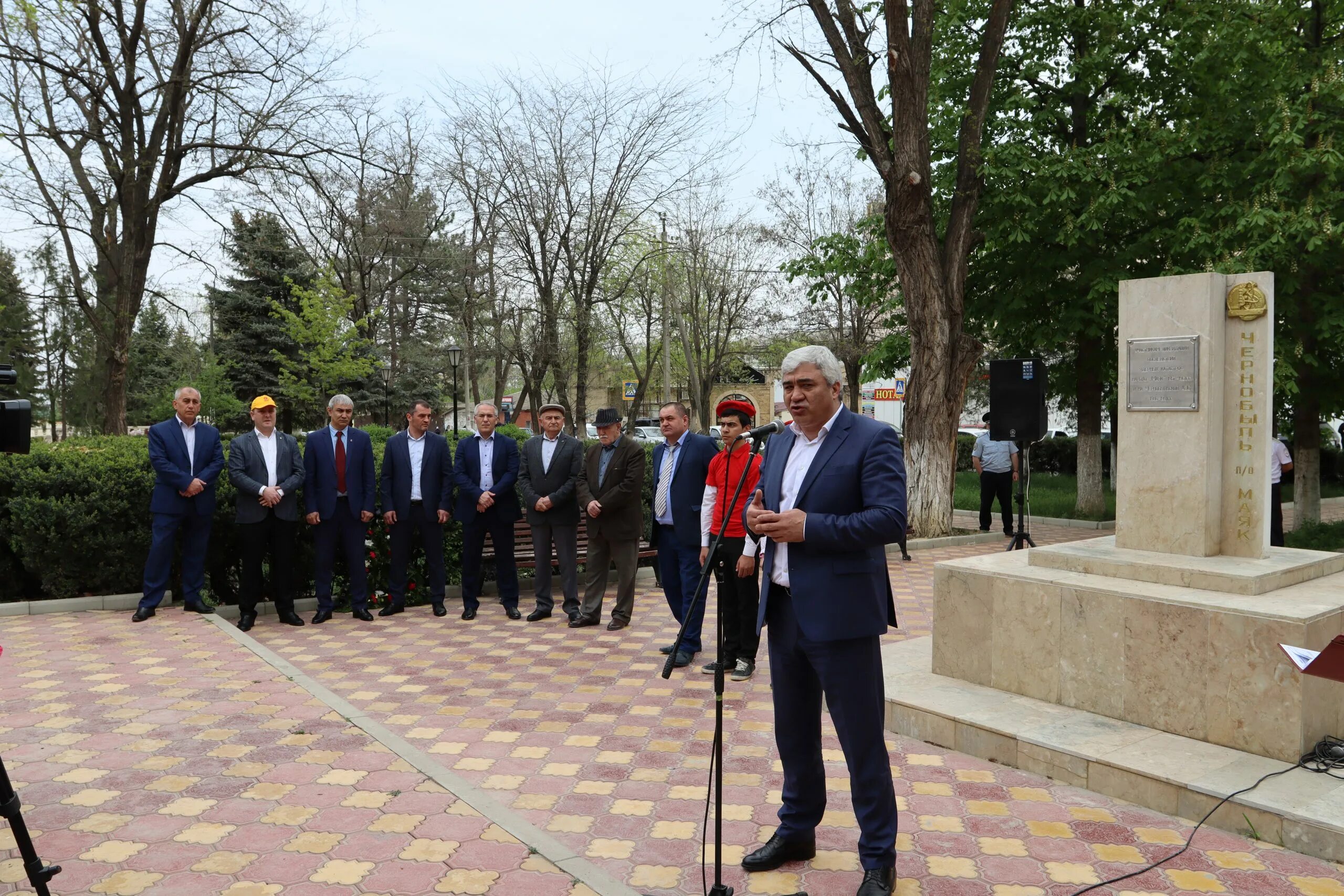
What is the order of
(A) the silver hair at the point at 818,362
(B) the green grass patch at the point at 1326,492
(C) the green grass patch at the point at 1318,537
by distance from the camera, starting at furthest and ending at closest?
(B) the green grass patch at the point at 1326,492
(C) the green grass patch at the point at 1318,537
(A) the silver hair at the point at 818,362

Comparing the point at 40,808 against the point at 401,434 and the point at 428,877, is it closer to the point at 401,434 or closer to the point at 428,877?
the point at 428,877

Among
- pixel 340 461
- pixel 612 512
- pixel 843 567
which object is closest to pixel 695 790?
pixel 843 567

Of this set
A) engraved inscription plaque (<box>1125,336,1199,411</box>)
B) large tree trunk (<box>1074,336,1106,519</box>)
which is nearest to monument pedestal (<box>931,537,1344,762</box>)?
engraved inscription plaque (<box>1125,336,1199,411</box>)

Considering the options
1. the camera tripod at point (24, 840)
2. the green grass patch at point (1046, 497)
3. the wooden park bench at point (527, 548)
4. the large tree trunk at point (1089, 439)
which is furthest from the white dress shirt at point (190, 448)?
the large tree trunk at point (1089, 439)

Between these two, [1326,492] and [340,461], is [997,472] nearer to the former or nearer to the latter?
[340,461]

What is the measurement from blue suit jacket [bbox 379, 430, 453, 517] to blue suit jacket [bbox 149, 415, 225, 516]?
1456 millimetres

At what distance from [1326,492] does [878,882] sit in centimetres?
2627

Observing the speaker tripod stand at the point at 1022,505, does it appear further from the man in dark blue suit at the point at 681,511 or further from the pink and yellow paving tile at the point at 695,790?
the pink and yellow paving tile at the point at 695,790

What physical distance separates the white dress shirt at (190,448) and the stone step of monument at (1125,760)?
6.33 meters

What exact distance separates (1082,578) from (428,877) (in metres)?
4.01

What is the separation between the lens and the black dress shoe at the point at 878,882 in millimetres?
3619

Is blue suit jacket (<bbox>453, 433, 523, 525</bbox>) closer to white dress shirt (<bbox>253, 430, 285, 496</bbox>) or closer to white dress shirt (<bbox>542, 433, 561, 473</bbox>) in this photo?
white dress shirt (<bbox>542, 433, 561, 473</bbox>)

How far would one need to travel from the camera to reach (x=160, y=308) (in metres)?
50.1

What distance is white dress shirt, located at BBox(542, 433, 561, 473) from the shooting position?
9.17 meters
